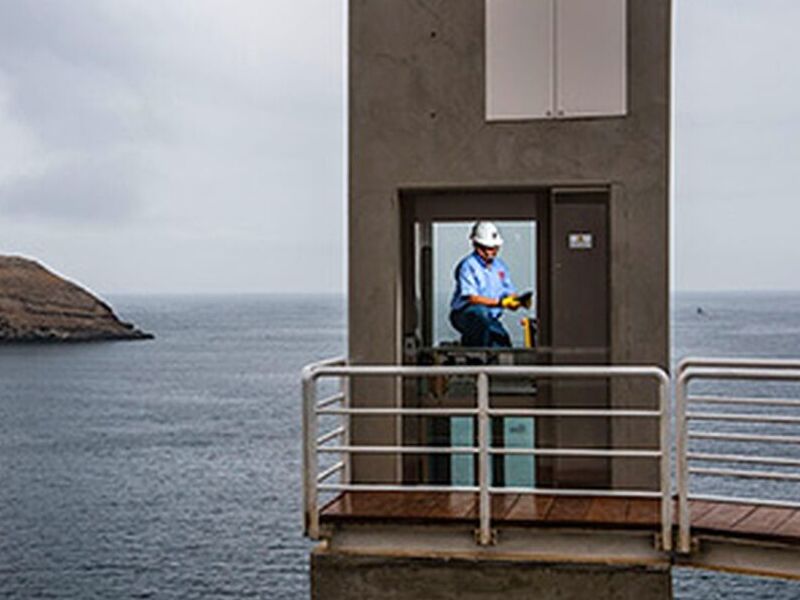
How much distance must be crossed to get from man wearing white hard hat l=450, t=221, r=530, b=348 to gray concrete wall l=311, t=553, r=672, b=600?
1785mm

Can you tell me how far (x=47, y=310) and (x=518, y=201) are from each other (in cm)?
11489

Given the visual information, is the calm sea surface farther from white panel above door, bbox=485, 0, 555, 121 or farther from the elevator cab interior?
white panel above door, bbox=485, 0, 555, 121

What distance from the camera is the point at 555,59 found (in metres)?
8.01

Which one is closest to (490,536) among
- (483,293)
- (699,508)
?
(699,508)

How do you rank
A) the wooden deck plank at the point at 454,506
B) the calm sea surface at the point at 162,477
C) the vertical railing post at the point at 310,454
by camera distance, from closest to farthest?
the vertical railing post at the point at 310,454, the wooden deck plank at the point at 454,506, the calm sea surface at the point at 162,477

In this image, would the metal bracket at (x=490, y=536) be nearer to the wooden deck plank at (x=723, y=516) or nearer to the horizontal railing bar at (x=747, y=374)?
the wooden deck plank at (x=723, y=516)

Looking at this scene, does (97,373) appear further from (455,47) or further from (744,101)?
(455,47)

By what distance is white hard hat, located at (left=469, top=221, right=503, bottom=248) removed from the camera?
817cm

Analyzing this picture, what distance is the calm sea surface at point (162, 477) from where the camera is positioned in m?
32.6

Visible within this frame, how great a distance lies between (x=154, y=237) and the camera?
253ft

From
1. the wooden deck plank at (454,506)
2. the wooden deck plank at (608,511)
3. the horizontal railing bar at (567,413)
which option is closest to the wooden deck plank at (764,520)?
the wooden deck plank at (608,511)

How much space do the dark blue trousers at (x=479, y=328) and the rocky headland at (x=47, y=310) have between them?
107094 millimetres

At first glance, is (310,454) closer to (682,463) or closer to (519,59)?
(682,463)

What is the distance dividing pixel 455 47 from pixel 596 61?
0.85m
